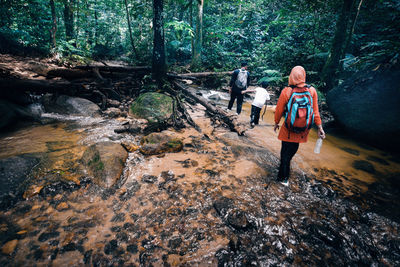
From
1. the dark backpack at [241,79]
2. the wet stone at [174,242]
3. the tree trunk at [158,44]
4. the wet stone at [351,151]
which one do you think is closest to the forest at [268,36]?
the tree trunk at [158,44]

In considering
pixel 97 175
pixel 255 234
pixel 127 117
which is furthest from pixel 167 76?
pixel 255 234

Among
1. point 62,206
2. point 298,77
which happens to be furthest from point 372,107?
point 62,206

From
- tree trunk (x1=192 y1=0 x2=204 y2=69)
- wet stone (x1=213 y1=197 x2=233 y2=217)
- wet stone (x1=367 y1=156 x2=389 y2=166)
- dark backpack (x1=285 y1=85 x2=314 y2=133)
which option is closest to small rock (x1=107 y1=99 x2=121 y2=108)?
wet stone (x1=213 y1=197 x2=233 y2=217)

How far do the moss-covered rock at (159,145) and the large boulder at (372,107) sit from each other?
6.84m

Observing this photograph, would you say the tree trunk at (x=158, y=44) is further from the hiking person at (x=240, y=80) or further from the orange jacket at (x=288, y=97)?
the orange jacket at (x=288, y=97)

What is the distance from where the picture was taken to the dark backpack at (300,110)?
2945mm

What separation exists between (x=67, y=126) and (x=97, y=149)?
2.55 meters

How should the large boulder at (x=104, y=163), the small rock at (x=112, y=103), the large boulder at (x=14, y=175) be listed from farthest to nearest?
the small rock at (x=112, y=103), the large boulder at (x=104, y=163), the large boulder at (x=14, y=175)

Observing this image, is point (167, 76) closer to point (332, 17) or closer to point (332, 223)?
point (332, 223)

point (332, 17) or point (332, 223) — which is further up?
point (332, 17)

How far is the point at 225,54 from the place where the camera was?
1797 cm

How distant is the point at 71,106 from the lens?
6.46 m

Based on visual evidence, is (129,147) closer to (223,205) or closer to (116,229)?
(116,229)

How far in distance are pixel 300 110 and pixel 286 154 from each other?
3.19ft
